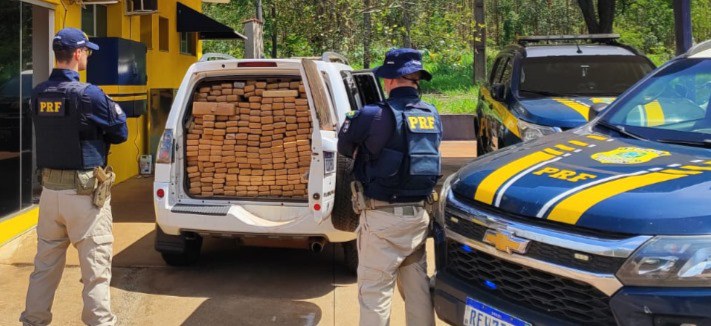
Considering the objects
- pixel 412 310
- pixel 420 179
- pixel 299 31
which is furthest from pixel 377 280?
pixel 299 31

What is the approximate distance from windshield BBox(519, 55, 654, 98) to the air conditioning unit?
16.3 feet

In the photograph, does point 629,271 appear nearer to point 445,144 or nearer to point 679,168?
point 679,168

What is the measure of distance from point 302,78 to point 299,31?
359 inches

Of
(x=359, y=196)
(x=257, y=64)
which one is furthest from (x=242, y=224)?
(x=359, y=196)

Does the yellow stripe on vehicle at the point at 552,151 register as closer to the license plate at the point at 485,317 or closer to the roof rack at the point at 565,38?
the license plate at the point at 485,317

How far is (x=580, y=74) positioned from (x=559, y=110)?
1302mm

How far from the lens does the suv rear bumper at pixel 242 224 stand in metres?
5.21

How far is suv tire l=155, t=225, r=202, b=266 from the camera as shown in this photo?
223 inches

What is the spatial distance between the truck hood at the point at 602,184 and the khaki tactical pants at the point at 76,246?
2.12 m

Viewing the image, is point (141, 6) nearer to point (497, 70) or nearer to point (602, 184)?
point (497, 70)

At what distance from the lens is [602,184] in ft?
9.61

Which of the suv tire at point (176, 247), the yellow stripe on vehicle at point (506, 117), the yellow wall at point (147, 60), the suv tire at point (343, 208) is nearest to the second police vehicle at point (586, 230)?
the suv tire at point (343, 208)

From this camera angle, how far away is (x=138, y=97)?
347 inches

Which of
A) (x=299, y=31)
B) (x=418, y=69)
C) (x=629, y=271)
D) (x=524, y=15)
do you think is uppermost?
(x=524, y=15)
